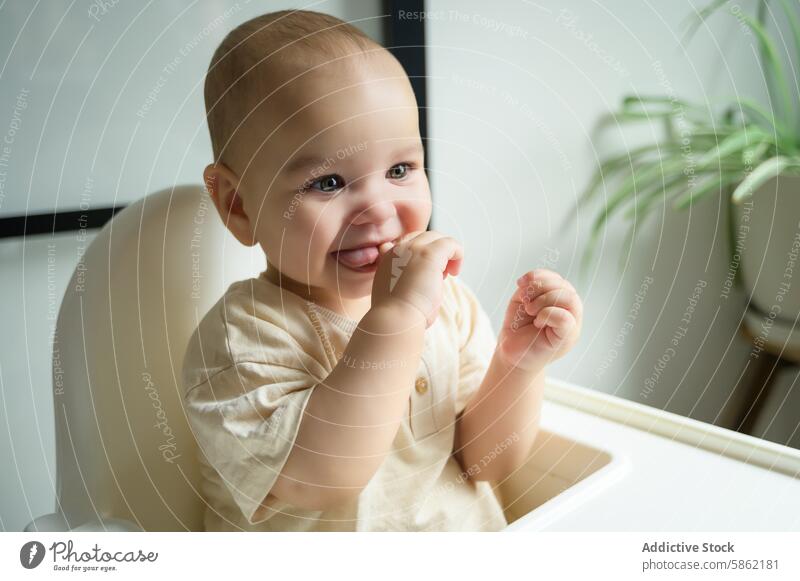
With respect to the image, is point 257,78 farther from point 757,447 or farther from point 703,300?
point 703,300

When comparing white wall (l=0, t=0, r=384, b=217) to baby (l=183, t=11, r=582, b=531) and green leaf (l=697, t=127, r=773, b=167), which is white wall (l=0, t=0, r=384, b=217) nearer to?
baby (l=183, t=11, r=582, b=531)

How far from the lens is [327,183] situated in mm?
389

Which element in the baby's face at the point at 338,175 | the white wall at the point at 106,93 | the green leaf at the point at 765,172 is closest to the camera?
the baby's face at the point at 338,175

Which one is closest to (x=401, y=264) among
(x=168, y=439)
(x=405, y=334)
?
(x=405, y=334)

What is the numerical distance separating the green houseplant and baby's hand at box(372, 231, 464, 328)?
0.42 meters

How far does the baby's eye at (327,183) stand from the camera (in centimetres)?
39

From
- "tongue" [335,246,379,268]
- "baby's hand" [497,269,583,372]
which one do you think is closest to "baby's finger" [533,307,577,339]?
"baby's hand" [497,269,583,372]

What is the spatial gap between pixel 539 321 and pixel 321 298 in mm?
125

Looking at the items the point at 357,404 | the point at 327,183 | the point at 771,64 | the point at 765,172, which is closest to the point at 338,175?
the point at 327,183

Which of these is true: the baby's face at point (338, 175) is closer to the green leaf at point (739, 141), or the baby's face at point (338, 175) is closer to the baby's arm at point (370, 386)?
the baby's arm at point (370, 386)

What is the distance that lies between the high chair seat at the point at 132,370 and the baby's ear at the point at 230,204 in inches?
2.5

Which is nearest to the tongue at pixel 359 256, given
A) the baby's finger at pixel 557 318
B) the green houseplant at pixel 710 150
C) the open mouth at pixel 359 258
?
the open mouth at pixel 359 258

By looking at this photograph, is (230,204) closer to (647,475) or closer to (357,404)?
(357,404)

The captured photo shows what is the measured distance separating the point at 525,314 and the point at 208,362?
0.59 ft
